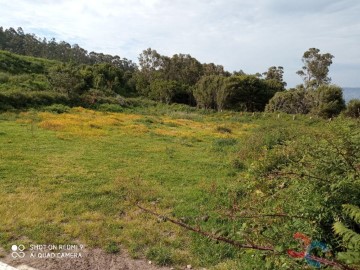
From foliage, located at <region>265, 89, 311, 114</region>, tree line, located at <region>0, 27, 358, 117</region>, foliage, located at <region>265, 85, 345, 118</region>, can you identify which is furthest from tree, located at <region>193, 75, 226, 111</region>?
foliage, located at <region>265, 89, 311, 114</region>

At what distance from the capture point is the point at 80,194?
8578mm

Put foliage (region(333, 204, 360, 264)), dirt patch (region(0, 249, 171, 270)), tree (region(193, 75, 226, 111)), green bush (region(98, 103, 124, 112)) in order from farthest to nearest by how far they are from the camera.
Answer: tree (region(193, 75, 226, 111))
green bush (region(98, 103, 124, 112))
dirt patch (region(0, 249, 171, 270))
foliage (region(333, 204, 360, 264))

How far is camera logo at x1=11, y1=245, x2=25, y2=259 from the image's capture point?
5.56 meters

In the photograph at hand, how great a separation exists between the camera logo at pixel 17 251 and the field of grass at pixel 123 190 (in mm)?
168

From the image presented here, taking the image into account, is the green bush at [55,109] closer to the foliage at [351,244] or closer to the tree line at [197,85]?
the tree line at [197,85]

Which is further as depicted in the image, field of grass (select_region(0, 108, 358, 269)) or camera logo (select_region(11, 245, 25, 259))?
field of grass (select_region(0, 108, 358, 269))

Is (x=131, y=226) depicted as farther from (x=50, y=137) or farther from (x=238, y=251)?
(x=50, y=137)

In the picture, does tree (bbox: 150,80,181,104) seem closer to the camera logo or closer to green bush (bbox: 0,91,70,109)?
green bush (bbox: 0,91,70,109)

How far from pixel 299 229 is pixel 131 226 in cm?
368

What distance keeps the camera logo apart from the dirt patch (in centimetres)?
6

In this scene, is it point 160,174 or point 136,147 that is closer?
point 160,174

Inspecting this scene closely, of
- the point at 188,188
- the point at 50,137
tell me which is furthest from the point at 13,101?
the point at 188,188

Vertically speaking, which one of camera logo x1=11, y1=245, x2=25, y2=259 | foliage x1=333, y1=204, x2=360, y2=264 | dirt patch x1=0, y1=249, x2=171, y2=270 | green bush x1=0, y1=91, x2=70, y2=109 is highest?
green bush x1=0, y1=91, x2=70, y2=109

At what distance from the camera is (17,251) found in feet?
18.7
